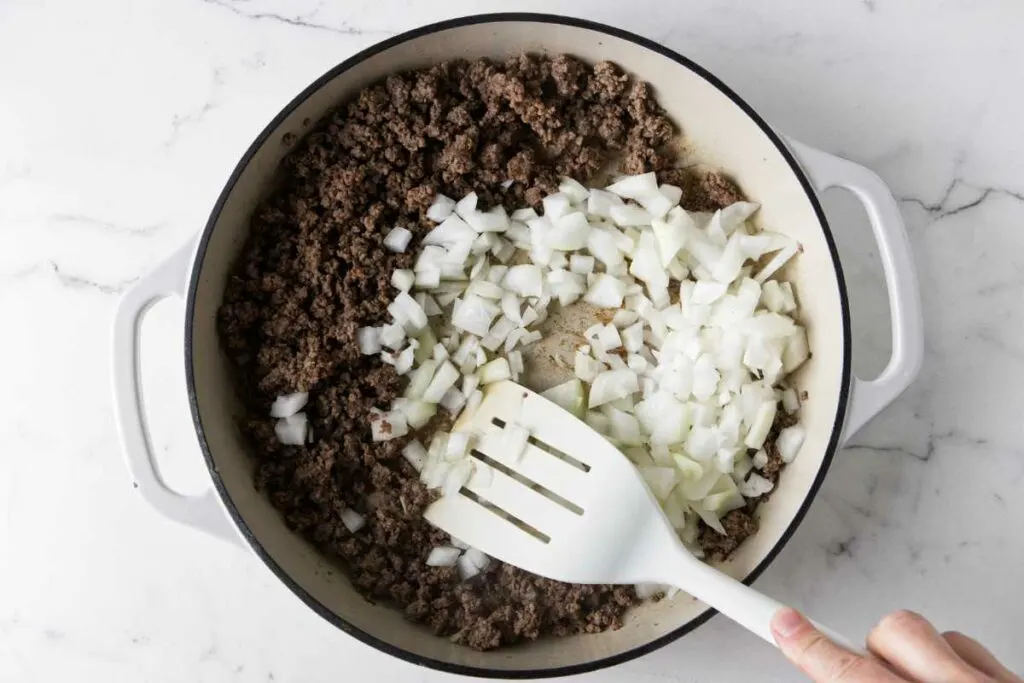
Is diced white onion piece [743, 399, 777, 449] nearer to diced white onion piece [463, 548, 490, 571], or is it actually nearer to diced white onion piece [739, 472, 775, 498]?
diced white onion piece [739, 472, 775, 498]

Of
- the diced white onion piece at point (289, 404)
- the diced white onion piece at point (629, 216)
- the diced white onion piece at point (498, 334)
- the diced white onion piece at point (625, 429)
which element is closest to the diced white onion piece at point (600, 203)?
the diced white onion piece at point (629, 216)

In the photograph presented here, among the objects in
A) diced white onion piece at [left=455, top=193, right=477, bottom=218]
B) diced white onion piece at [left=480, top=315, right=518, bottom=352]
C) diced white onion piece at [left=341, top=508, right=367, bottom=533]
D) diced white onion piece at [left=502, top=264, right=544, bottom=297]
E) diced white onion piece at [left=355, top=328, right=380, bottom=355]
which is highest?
diced white onion piece at [left=455, top=193, right=477, bottom=218]

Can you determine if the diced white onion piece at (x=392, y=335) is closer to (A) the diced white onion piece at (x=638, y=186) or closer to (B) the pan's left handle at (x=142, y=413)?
(B) the pan's left handle at (x=142, y=413)

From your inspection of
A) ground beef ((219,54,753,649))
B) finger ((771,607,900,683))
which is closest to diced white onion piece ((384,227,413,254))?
ground beef ((219,54,753,649))

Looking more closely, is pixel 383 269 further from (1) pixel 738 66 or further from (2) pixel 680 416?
(1) pixel 738 66

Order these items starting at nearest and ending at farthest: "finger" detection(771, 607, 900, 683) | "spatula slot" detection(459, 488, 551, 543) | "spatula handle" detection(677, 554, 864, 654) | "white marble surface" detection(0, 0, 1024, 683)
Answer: "finger" detection(771, 607, 900, 683), "spatula handle" detection(677, 554, 864, 654), "spatula slot" detection(459, 488, 551, 543), "white marble surface" detection(0, 0, 1024, 683)

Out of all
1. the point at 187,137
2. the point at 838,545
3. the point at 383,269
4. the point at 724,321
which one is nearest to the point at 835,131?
the point at 724,321
